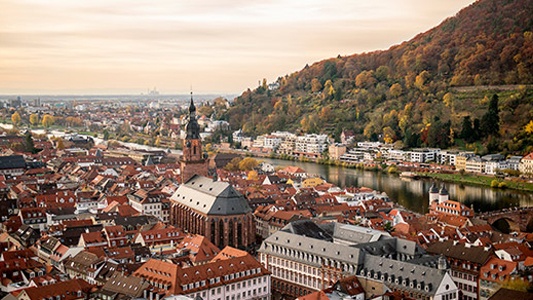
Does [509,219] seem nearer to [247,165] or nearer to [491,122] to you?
[247,165]

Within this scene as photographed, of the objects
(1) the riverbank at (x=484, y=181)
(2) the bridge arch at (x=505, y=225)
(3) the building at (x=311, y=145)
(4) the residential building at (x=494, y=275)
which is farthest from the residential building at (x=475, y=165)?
(4) the residential building at (x=494, y=275)

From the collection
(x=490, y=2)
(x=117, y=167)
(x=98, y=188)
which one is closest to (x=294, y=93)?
(x=490, y=2)

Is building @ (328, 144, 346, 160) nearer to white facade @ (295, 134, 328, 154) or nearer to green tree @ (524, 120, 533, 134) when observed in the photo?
white facade @ (295, 134, 328, 154)

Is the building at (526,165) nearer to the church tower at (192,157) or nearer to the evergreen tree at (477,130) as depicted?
the evergreen tree at (477,130)

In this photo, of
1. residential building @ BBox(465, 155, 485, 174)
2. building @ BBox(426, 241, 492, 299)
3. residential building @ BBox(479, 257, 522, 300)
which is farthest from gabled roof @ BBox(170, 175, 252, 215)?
residential building @ BBox(465, 155, 485, 174)

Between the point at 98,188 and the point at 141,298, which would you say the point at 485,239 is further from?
the point at 98,188

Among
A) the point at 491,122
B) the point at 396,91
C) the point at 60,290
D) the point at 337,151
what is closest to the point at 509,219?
the point at 60,290

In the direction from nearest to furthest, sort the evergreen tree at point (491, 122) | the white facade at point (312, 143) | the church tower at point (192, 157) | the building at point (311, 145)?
the church tower at point (192, 157) < the evergreen tree at point (491, 122) < the building at point (311, 145) < the white facade at point (312, 143)
